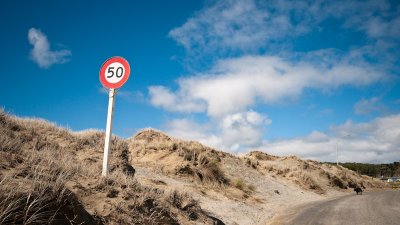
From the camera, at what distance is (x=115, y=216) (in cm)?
664

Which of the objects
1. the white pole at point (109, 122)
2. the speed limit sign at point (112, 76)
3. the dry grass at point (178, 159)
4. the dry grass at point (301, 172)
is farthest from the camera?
the dry grass at point (301, 172)

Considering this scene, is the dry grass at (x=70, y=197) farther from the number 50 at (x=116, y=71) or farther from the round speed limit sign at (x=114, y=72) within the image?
the number 50 at (x=116, y=71)

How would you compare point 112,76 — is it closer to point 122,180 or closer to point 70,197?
point 122,180

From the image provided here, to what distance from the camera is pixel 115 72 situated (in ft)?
29.9

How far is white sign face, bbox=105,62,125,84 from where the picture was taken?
9003mm

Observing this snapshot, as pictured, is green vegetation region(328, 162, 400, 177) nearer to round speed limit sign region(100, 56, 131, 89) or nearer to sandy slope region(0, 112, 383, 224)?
sandy slope region(0, 112, 383, 224)

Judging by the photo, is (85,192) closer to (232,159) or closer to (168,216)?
(168,216)

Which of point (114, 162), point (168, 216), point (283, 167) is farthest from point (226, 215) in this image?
point (283, 167)

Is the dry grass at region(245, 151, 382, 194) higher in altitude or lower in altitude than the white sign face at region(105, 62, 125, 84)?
lower

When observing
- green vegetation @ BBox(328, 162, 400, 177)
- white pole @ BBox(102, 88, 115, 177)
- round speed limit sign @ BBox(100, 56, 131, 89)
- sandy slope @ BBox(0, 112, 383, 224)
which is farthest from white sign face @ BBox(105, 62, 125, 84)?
green vegetation @ BBox(328, 162, 400, 177)

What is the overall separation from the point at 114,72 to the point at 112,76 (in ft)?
0.40

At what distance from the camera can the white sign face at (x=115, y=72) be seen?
29.5 feet

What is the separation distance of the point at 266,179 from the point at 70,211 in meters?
32.3

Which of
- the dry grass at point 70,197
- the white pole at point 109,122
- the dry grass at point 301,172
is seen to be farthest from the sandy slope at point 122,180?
the dry grass at point 301,172
